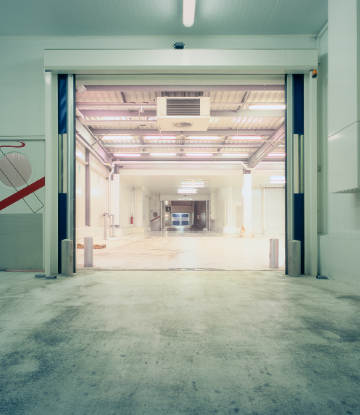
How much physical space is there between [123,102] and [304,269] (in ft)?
19.9

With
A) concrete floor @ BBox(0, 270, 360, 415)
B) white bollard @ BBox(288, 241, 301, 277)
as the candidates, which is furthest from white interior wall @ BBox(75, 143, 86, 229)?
white bollard @ BBox(288, 241, 301, 277)

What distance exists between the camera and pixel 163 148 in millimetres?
11594

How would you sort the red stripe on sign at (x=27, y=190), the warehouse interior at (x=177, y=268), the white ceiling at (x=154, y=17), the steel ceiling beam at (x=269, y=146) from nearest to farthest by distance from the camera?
the warehouse interior at (x=177, y=268) < the white ceiling at (x=154, y=17) < the red stripe on sign at (x=27, y=190) < the steel ceiling beam at (x=269, y=146)

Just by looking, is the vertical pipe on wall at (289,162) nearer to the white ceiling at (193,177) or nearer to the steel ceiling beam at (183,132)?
the steel ceiling beam at (183,132)

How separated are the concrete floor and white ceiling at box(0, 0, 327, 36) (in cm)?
382

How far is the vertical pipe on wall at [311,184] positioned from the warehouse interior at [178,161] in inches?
26.4

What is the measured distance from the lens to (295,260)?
12.5ft

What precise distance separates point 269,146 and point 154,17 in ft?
25.2

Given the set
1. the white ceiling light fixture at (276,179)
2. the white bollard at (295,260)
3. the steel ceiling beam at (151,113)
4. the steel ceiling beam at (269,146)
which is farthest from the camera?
the white ceiling light fixture at (276,179)

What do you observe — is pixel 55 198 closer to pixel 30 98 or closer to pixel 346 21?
pixel 30 98

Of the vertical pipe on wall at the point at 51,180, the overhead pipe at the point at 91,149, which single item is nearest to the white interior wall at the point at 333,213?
the vertical pipe on wall at the point at 51,180

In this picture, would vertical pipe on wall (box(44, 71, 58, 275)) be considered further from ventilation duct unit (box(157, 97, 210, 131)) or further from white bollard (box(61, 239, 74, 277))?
ventilation duct unit (box(157, 97, 210, 131))

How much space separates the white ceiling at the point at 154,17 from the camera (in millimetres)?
3451

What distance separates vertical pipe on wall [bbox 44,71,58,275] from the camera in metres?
3.85
